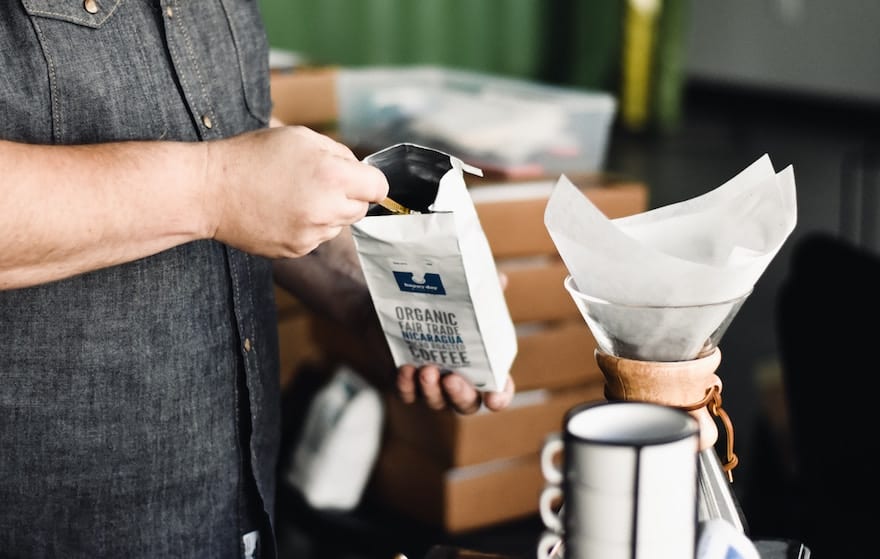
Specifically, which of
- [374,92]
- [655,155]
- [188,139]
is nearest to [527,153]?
[374,92]

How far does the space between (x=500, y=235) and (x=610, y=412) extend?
157 centimetres

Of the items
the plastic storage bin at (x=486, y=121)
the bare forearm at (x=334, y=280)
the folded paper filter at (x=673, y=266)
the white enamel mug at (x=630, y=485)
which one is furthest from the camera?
the plastic storage bin at (x=486, y=121)

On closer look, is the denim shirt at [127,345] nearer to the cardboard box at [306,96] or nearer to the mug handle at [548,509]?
the mug handle at [548,509]

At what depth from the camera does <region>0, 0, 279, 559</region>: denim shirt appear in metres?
0.96

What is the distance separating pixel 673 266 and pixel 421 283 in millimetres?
314

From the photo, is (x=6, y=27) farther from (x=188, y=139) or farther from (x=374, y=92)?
(x=374, y=92)

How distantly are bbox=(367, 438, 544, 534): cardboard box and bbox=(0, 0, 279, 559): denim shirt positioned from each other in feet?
3.89

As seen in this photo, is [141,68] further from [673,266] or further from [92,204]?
[673,266]

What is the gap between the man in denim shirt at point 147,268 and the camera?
0.84 metres

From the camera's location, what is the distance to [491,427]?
2.25 meters

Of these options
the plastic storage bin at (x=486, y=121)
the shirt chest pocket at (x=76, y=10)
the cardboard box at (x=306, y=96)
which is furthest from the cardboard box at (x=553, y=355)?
the shirt chest pocket at (x=76, y=10)

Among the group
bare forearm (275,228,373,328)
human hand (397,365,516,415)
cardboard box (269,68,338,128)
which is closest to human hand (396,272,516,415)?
human hand (397,365,516,415)

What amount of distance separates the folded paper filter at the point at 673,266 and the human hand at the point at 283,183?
183mm

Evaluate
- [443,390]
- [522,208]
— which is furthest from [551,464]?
[522,208]
